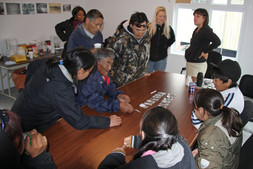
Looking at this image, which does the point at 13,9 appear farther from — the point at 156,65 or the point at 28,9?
the point at 156,65

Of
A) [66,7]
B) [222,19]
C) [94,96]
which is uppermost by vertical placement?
[66,7]

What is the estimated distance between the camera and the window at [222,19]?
4473 millimetres

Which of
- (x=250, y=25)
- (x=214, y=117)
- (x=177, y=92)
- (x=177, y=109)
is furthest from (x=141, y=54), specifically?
(x=250, y=25)

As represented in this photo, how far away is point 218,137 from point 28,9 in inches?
181

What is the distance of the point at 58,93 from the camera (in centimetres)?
152

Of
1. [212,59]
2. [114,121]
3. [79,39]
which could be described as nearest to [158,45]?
[212,59]

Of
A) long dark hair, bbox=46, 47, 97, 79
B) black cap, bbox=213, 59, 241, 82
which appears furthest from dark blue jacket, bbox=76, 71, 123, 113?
black cap, bbox=213, 59, 241, 82

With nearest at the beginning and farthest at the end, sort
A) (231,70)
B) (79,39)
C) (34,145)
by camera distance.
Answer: (34,145), (231,70), (79,39)

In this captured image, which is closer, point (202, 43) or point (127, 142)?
point (127, 142)

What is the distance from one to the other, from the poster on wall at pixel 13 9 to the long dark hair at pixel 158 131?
4330mm

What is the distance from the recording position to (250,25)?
4.32 m

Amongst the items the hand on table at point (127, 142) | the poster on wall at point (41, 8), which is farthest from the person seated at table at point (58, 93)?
the poster on wall at point (41, 8)

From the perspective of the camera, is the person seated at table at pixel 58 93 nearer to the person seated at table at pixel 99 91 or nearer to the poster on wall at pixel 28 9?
the person seated at table at pixel 99 91

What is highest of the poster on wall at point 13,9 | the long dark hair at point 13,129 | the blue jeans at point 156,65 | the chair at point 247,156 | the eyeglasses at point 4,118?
the poster on wall at point 13,9
